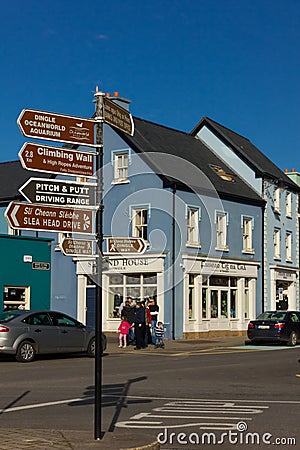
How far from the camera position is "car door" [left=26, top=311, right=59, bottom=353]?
22078 mm

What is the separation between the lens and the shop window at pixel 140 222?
3559 cm

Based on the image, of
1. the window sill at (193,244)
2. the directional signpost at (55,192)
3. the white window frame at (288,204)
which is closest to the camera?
the directional signpost at (55,192)

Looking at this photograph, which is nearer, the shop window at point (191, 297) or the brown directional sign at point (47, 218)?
the brown directional sign at point (47, 218)

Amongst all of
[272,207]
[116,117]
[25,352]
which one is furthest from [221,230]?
[116,117]

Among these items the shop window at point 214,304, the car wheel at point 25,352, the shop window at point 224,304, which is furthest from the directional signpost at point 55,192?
the shop window at point 224,304

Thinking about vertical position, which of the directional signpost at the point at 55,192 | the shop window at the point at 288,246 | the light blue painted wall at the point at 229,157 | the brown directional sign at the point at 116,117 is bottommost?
the directional signpost at the point at 55,192

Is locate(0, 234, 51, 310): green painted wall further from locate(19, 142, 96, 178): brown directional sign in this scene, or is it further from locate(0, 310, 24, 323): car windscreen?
locate(19, 142, 96, 178): brown directional sign

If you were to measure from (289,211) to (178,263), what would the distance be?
42.7ft

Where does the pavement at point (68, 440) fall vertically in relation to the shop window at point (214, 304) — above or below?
below

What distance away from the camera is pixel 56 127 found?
341 inches

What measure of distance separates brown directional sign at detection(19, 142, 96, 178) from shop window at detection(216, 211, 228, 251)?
29.2 metres

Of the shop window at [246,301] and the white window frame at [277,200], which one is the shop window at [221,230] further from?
the white window frame at [277,200]

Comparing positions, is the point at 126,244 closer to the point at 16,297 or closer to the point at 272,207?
the point at 16,297

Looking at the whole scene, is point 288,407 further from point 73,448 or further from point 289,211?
point 289,211
